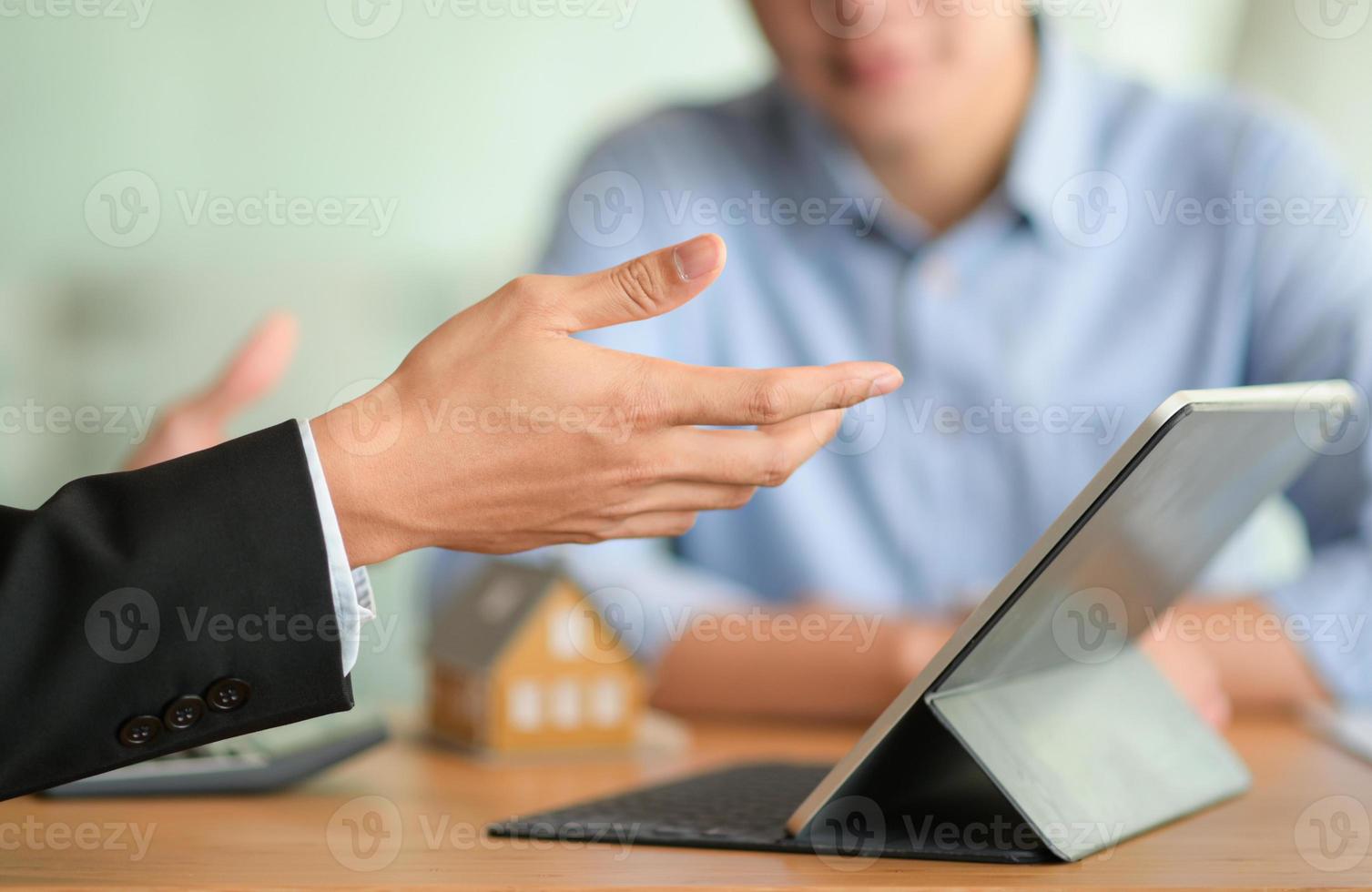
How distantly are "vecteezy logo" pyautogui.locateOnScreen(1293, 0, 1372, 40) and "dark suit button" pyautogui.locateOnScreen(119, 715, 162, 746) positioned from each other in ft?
9.26

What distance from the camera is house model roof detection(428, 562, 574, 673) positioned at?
1.12 metres

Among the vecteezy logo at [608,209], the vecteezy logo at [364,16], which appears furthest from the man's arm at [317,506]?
the vecteezy logo at [364,16]

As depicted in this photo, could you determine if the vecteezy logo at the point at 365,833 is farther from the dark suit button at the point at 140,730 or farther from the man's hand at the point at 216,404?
the man's hand at the point at 216,404

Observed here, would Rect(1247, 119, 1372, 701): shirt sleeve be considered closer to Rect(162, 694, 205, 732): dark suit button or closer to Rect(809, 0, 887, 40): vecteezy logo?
Rect(809, 0, 887, 40): vecteezy logo

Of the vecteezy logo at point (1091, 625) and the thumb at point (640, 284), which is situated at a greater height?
the thumb at point (640, 284)

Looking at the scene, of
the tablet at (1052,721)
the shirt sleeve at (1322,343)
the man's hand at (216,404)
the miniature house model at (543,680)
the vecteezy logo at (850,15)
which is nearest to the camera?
the tablet at (1052,721)

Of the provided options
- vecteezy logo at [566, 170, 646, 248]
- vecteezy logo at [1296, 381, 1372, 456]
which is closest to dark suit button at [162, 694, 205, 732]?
vecteezy logo at [1296, 381, 1372, 456]

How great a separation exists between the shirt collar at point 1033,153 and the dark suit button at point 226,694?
1.41 meters

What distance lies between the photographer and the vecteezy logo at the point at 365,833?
66cm

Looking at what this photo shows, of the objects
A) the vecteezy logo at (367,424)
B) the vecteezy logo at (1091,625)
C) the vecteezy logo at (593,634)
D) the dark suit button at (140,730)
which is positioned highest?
the vecteezy logo at (367,424)

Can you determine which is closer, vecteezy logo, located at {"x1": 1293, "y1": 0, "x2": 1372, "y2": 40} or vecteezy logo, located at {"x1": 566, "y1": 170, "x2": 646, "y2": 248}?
vecteezy logo, located at {"x1": 566, "y1": 170, "x2": 646, "y2": 248}

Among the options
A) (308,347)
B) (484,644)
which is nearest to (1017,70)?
(484,644)

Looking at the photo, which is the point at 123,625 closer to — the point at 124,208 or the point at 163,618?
the point at 163,618

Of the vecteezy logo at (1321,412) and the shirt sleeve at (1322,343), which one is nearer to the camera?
the vecteezy logo at (1321,412)
